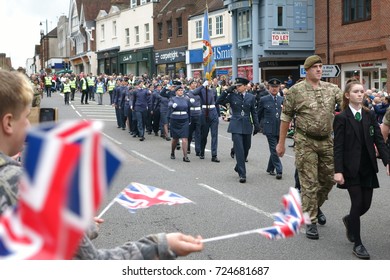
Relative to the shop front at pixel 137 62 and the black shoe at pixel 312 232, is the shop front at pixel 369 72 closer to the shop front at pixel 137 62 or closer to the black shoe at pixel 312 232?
the black shoe at pixel 312 232

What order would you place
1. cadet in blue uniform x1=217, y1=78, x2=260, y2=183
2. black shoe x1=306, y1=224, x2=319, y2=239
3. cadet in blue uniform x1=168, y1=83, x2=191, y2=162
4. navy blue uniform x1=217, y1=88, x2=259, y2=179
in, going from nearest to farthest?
black shoe x1=306, y1=224, x2=319, y2=239
navy blue uniform x1=217, y1=88, x2=259, y2=179
cadet in blue uniform x1=217, y1=78, x2=260, y2=183
cadet in blue uniform x1=168, y1=83, x2=191, y2=162

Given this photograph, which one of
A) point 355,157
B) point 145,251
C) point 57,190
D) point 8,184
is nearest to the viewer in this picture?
point 57,190

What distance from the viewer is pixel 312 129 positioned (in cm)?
699

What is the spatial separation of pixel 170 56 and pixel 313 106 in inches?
1710

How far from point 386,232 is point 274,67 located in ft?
95.2

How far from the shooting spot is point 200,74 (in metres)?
44.7

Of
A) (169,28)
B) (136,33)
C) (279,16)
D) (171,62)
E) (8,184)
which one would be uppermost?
(136,33)

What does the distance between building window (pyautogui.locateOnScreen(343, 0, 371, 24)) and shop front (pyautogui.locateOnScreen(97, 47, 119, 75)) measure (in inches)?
1319

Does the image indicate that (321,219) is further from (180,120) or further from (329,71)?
(329,71)

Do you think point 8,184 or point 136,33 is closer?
point 8,184

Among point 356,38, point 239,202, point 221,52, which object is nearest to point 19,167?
point 239,202

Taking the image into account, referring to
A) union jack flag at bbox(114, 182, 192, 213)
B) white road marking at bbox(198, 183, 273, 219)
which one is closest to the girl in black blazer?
white road marking at bbox(198, 183, 273, 219)

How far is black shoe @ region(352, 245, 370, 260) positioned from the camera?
237 inches

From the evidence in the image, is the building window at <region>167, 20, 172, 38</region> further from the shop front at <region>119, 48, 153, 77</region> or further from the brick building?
the brick building
